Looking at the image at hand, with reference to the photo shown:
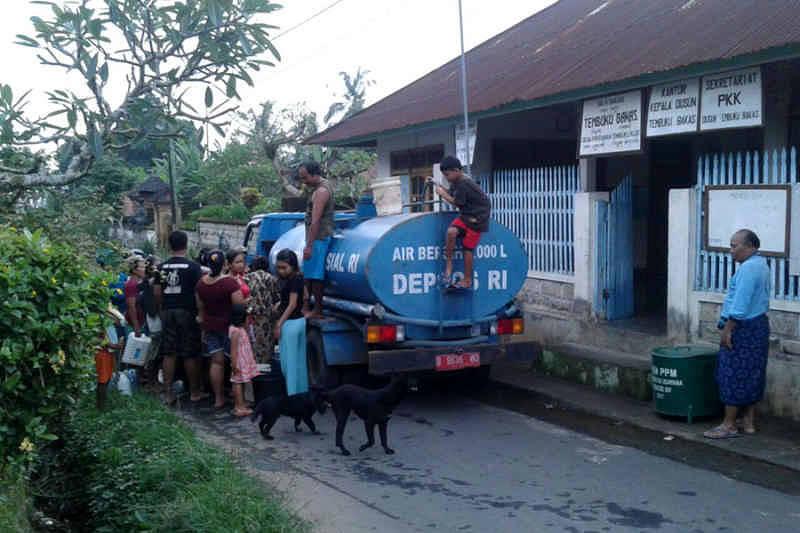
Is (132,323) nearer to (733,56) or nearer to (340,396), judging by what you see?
(340,396)

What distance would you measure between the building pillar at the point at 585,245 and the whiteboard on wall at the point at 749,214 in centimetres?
194

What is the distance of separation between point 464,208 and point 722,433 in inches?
123

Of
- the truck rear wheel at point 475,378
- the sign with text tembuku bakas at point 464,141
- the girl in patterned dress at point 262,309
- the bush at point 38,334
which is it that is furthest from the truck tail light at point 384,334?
the sign with text tembuku bakas at point 464,141

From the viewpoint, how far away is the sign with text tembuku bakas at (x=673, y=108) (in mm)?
8805

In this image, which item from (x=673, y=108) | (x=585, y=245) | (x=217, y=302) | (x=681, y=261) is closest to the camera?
(x=217, y=302)

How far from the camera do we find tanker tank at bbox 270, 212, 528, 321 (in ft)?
27.6

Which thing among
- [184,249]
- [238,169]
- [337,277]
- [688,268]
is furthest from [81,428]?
[238,169]

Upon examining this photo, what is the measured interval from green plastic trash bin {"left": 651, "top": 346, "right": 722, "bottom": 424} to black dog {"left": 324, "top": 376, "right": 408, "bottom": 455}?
2.47 meters

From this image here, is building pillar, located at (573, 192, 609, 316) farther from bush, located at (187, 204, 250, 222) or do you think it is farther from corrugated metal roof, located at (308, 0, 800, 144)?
bush, located at (187, 204, 250, 222)

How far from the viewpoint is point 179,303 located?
908cm

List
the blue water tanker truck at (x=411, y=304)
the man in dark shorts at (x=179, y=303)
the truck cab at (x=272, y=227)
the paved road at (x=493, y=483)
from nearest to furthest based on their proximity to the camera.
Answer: the paved road at (x=493, y=483) → the blue water tanker truck at (x=411, y=304) → the man in dark shorts at (x=179, y=303) → the truck cab at (x=272, y=227)

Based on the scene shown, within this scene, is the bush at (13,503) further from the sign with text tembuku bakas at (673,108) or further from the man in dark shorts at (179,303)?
the sign with text tembuku bakas at (673,108)

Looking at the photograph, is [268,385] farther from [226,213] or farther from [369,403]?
[226,213]

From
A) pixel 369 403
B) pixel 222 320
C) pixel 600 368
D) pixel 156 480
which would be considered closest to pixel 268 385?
pixel 222 320
